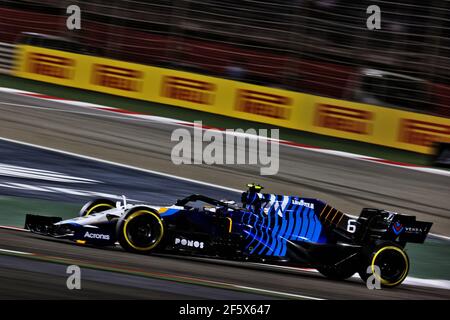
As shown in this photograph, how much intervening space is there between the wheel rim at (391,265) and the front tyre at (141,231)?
2.30 meters

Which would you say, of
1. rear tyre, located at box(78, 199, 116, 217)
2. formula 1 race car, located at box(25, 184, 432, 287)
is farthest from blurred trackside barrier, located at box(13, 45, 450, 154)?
rear tyre, located at box(78, 199, 116, 217)

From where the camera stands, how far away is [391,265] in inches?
369

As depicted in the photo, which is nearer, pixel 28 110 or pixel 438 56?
pixel 28 110

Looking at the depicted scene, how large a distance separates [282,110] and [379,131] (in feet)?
6.78

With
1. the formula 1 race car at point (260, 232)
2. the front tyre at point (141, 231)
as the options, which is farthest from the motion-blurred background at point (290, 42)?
the front tyre at point (141, 231)

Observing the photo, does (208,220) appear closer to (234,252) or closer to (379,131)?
(234,252)

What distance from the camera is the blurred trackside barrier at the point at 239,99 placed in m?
17.7

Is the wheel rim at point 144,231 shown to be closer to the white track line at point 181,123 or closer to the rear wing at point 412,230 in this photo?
the rear wing at point 412,230

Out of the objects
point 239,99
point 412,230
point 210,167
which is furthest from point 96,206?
point 239,99

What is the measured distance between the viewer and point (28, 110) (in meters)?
17.3

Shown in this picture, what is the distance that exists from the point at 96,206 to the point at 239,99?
958 centimetres

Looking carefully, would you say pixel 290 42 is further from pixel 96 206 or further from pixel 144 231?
pixel 144 231
